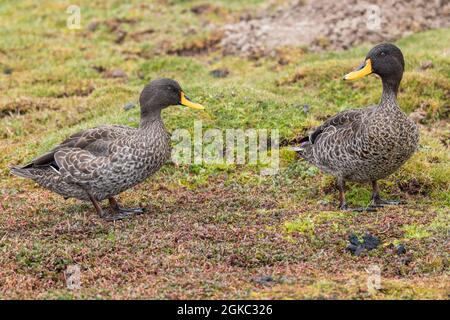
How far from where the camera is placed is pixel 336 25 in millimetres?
21406

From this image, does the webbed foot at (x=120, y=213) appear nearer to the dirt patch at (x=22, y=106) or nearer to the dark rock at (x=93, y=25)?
the dirt patch at (x=22, y=106)

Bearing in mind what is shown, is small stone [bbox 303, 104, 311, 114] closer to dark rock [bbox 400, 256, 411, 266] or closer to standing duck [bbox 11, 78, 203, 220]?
standing duck [bbox 11, 78, 203, 220]

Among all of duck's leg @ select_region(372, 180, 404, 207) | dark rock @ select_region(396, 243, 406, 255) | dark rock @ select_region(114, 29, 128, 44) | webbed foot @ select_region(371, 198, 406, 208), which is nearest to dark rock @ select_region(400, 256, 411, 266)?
dark rock @ select_region(396, 243, 406, 255)

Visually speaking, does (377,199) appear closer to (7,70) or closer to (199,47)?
(199,47)

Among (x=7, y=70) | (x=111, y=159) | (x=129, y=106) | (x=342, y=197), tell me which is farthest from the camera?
(x=7, y=70)

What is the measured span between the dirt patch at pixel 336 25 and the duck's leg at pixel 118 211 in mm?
10605

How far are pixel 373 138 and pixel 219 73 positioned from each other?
31.7 ft

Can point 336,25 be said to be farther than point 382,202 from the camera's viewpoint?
Yes

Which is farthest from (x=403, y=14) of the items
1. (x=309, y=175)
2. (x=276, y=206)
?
(x=276, y=206)

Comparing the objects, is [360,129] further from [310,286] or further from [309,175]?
[310,286]

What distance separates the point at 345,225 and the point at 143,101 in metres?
3.56

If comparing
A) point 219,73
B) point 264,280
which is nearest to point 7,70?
point 219,73

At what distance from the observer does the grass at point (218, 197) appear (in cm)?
837

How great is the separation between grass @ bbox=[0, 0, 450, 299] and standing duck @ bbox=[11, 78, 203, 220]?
43cm
